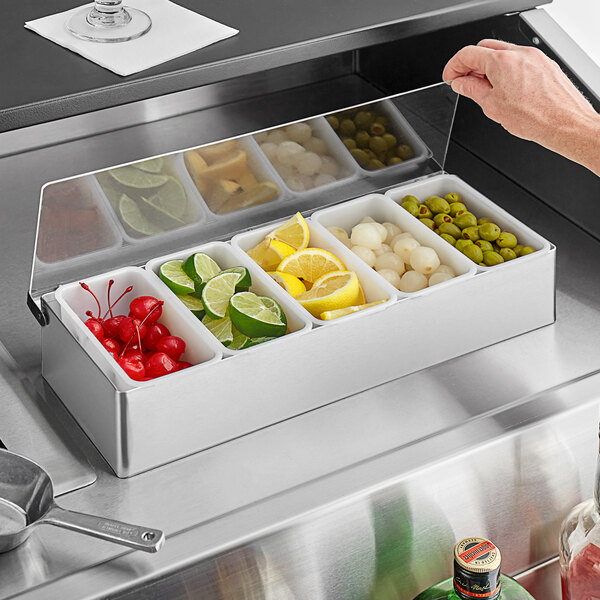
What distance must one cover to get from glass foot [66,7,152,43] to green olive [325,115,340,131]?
0.25m

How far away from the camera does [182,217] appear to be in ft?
3.96

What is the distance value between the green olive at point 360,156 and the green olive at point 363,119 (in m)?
0.04

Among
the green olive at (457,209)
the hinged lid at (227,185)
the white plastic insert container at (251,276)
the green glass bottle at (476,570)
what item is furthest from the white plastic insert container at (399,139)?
the green glass bottle at (476,570)

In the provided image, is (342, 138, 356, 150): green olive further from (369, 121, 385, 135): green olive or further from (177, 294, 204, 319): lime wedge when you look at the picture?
(177, 294, 204, 319): lime wedge

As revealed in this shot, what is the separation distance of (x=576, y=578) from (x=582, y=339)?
32 centimetres

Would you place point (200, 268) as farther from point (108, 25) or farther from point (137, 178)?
point (108, 25)

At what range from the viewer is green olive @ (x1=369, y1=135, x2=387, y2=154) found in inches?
50.8

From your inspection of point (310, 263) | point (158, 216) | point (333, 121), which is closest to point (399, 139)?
point (333, 121)

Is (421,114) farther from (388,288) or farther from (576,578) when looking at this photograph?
(576,578)

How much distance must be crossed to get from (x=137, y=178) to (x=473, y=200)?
47 centimetres

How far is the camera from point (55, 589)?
0.91 m

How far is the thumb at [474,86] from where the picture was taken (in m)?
1.20

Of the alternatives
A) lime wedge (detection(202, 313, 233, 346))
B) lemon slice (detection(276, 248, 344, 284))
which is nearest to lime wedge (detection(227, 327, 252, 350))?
lime wedge (detection(202, 313, 233, 346))

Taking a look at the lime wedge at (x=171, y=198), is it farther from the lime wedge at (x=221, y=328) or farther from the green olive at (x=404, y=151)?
the green olive at (x=404, y=151)
